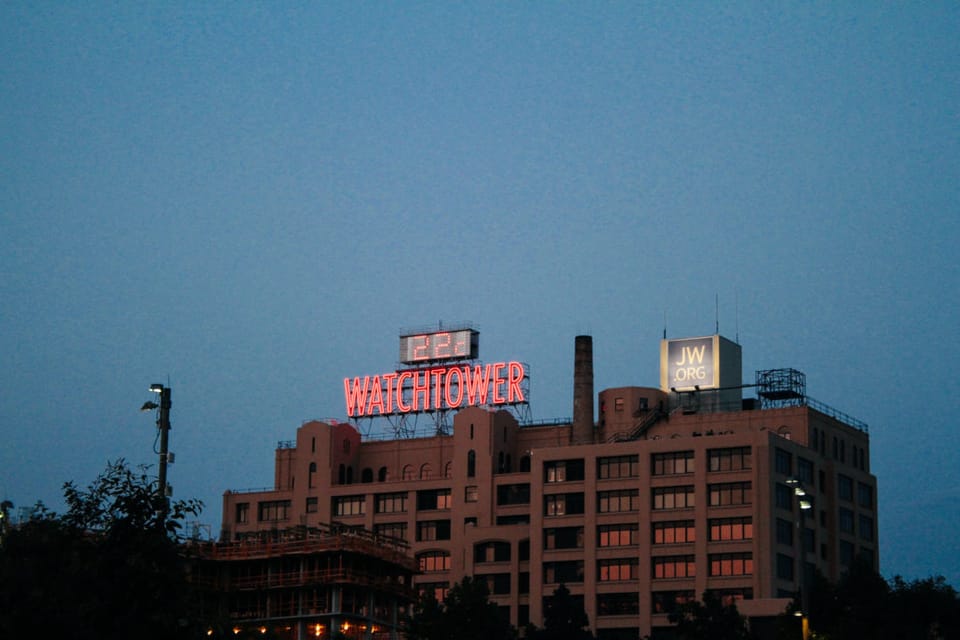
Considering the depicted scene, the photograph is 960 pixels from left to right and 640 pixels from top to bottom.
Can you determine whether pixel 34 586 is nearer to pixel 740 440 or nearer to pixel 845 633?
pixel 845 633

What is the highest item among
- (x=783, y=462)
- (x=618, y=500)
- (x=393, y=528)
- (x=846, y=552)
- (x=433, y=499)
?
(x=783, y=462)

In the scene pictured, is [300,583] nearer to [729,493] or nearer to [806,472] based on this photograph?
[729,493]

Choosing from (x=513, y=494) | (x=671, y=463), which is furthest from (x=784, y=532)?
(x=513, y=494)

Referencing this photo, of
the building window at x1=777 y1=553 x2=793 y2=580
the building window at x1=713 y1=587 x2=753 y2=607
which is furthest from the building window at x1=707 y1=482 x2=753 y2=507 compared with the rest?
the building window at x1=713 y1=587 x2=753 y2=607

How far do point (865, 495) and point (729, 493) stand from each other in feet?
91.6

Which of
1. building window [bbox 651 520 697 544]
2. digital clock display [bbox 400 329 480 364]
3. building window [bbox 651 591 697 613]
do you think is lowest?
building window [bbox 651 591 697 613]

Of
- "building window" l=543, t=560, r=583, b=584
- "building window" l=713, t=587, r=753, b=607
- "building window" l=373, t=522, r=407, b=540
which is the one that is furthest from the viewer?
"building window" l=373, t=522, r=407, b=540

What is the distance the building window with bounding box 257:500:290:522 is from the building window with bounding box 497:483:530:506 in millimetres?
27409

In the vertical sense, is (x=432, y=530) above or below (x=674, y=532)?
above

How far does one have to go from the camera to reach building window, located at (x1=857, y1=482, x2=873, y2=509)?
179m

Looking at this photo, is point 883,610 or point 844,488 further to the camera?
point 844,488

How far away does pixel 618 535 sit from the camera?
165 m

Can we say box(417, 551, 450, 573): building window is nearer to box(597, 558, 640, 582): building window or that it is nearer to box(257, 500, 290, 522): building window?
box(257, 500, 290, 522): building window

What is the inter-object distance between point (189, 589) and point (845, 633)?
83.4 metres
